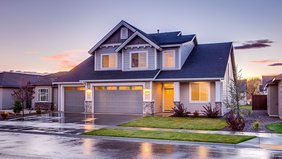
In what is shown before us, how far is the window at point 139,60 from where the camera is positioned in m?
30.4

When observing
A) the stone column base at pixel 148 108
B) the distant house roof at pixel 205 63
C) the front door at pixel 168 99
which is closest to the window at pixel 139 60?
the distant house roof at pixel 205 63

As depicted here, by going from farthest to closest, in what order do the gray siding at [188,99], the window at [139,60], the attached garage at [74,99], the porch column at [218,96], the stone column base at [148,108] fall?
the attached garage at [74,99], the window at [139,60], the stone column base at [148,108], the gray siding at [188,99], the porch column at [218,96]

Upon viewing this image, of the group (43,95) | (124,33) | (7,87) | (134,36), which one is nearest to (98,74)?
(124,33)

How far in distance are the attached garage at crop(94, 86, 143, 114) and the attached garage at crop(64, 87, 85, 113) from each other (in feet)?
7.90

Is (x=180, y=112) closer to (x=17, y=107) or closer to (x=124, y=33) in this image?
(x=124, y=33)

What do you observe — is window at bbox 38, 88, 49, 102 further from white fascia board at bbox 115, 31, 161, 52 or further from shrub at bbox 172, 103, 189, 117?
shrub at bbox 172, 103, 189, 117

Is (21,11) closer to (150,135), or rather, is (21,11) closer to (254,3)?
(150,135)

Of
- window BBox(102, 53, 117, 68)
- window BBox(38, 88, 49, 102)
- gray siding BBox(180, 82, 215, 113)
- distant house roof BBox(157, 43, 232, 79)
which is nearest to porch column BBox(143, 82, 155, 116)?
distant house roof BBox(157, 43, 232, 79)

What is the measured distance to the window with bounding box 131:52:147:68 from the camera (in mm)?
30359

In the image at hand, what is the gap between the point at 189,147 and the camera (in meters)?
13.6

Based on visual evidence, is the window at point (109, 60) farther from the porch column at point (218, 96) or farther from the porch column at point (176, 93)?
the porch column at point (218, 96)

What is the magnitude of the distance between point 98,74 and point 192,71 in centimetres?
957

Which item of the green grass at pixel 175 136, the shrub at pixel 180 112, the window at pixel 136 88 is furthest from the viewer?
the window at pixel 136 88

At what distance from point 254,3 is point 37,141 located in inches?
762
